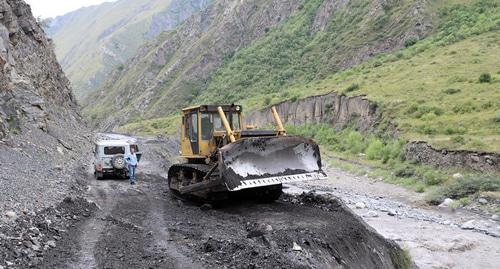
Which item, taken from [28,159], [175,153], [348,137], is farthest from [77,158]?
[348,137]

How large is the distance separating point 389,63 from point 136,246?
154 feet

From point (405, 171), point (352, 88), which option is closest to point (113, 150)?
point (405, 171)

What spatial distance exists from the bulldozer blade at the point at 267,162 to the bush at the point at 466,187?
9.32 metres

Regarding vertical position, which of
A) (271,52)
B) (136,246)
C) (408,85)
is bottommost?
(136,246)

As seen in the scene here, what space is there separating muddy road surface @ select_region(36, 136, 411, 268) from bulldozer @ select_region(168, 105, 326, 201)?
76cm

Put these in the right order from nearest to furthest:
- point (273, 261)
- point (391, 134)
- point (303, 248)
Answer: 1. point (273, 261)
2. point (303, 248)
3. point (391, 134)

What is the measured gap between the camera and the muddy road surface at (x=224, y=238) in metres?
9.38

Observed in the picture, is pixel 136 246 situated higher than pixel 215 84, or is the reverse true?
pixel 215 84

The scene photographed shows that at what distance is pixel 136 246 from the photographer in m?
10.5

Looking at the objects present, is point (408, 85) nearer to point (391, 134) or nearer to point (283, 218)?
point (391, 134)

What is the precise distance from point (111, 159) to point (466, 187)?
15.3 m

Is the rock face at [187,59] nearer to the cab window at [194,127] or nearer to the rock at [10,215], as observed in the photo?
the cab window at [194,127]

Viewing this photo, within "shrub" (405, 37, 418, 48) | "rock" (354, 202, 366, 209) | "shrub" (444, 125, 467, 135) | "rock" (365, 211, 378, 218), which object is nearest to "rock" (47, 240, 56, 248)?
"rock" (365, 211, 378, 218)

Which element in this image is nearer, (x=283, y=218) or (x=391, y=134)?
(x=283, y=218)
